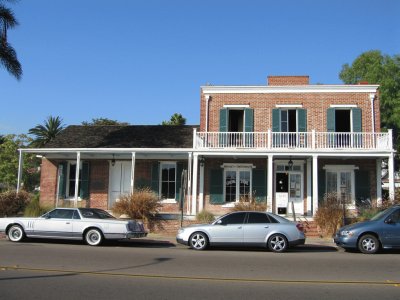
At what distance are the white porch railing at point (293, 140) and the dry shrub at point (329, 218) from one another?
3.84 m

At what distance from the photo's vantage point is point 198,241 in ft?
47.0

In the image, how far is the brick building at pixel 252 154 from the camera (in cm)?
2239

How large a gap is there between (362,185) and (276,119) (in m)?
5.42

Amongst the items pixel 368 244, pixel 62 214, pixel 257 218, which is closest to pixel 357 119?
pixel 368 244

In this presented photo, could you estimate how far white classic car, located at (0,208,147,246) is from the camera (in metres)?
15.1

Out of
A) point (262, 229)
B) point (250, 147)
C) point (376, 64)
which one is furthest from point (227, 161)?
point (376, 64)

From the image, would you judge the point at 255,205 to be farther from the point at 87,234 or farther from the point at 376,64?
the point at 376,64

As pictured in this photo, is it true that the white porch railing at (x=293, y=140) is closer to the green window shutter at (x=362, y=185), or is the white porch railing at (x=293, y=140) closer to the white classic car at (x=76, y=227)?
the green window shutter at (x=362, y=185)

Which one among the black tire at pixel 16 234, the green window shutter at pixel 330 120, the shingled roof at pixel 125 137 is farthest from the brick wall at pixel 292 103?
the black tire at pixel 16 234

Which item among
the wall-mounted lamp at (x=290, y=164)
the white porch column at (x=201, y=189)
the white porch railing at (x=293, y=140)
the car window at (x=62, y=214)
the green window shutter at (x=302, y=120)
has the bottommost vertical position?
the car window at (x=62, y=214)

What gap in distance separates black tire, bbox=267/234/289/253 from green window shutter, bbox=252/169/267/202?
30.8ft

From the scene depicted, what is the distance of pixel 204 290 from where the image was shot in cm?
766

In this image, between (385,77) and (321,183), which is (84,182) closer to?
(321,183)

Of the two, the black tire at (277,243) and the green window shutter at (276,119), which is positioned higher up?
the green window shutter at (276,119)
